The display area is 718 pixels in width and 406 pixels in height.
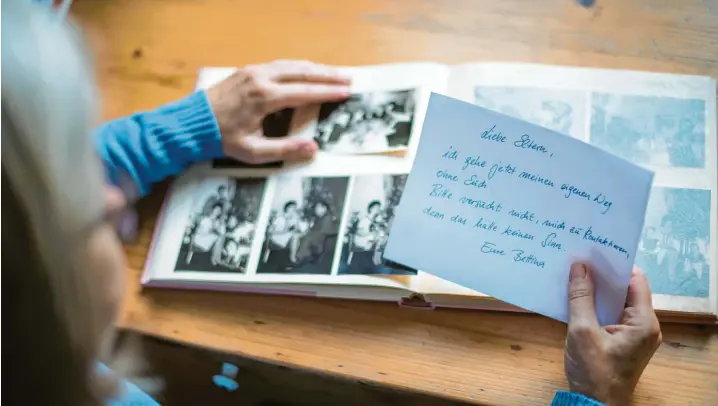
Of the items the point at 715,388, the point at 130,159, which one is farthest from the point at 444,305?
the point at 130,159

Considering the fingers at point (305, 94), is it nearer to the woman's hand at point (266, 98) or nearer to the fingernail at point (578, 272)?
the woman's hand at point (266, 98)

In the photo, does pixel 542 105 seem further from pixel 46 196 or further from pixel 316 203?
pixel 46 196

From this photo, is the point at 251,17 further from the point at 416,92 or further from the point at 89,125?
the point at 89,125

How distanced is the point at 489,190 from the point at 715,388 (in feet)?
0.82

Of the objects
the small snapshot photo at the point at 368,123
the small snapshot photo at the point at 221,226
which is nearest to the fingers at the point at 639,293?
the small snapshot photo at the point at 368,123

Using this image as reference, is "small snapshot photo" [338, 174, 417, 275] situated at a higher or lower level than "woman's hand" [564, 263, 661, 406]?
higher

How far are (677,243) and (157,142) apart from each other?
0.50 meters

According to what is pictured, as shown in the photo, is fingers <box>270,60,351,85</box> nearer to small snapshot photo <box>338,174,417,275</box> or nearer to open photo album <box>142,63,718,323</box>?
open photo album <box>142,63,718,323</box>

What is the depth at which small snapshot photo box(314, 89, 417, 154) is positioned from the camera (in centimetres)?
65

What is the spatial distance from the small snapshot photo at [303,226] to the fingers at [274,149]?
2cm

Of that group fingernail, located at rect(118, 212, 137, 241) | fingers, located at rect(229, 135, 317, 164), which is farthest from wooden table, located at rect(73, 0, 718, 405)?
fingers, located at rect(229, 135, 317, 164)

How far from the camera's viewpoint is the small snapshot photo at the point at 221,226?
24.9 inches

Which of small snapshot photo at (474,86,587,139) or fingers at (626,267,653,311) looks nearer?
fingers at (626,267,653,311)

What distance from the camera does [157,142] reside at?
0.67 m
